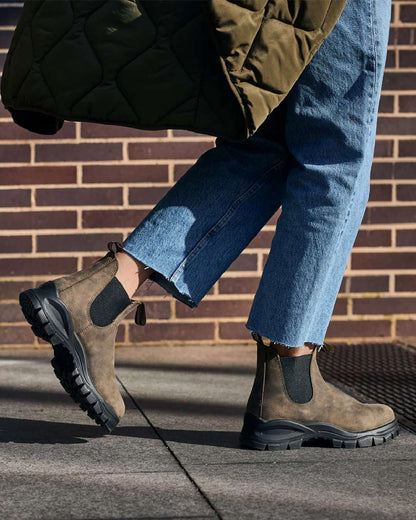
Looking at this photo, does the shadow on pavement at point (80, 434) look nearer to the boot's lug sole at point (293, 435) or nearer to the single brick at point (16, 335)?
the boot's lug sole at point (293, 435)

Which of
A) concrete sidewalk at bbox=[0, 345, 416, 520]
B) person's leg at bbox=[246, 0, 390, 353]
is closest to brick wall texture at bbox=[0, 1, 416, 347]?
concrete sidewalk at bbox=[0, 345, 416, 520]

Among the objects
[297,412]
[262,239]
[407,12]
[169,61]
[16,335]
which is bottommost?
[16,335]

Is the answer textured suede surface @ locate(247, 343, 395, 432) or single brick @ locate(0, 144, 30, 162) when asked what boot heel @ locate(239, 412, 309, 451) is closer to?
textured suede surface @ locate(247, 343, 395, 432)

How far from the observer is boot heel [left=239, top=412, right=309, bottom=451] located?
2340 millimetres

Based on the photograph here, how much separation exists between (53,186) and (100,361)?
169cm

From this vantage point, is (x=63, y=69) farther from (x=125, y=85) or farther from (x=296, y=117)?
(x=296, y=117)

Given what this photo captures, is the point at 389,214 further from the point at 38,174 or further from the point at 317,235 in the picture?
the point at 317,235

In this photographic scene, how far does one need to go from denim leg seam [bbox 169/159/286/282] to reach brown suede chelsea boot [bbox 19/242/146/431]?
0.45 ft

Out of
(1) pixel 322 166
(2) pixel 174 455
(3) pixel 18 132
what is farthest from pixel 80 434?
(3) pixel 18 132

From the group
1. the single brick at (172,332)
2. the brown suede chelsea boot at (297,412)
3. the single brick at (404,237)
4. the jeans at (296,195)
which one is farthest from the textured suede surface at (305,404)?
the single brick at (404,237)

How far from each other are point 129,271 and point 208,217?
8.6 inches

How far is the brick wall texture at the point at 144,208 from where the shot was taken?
3834 millimetres

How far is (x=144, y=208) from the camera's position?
3.87 meters

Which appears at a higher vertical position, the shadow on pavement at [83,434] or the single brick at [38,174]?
the single brick at [38,174]
